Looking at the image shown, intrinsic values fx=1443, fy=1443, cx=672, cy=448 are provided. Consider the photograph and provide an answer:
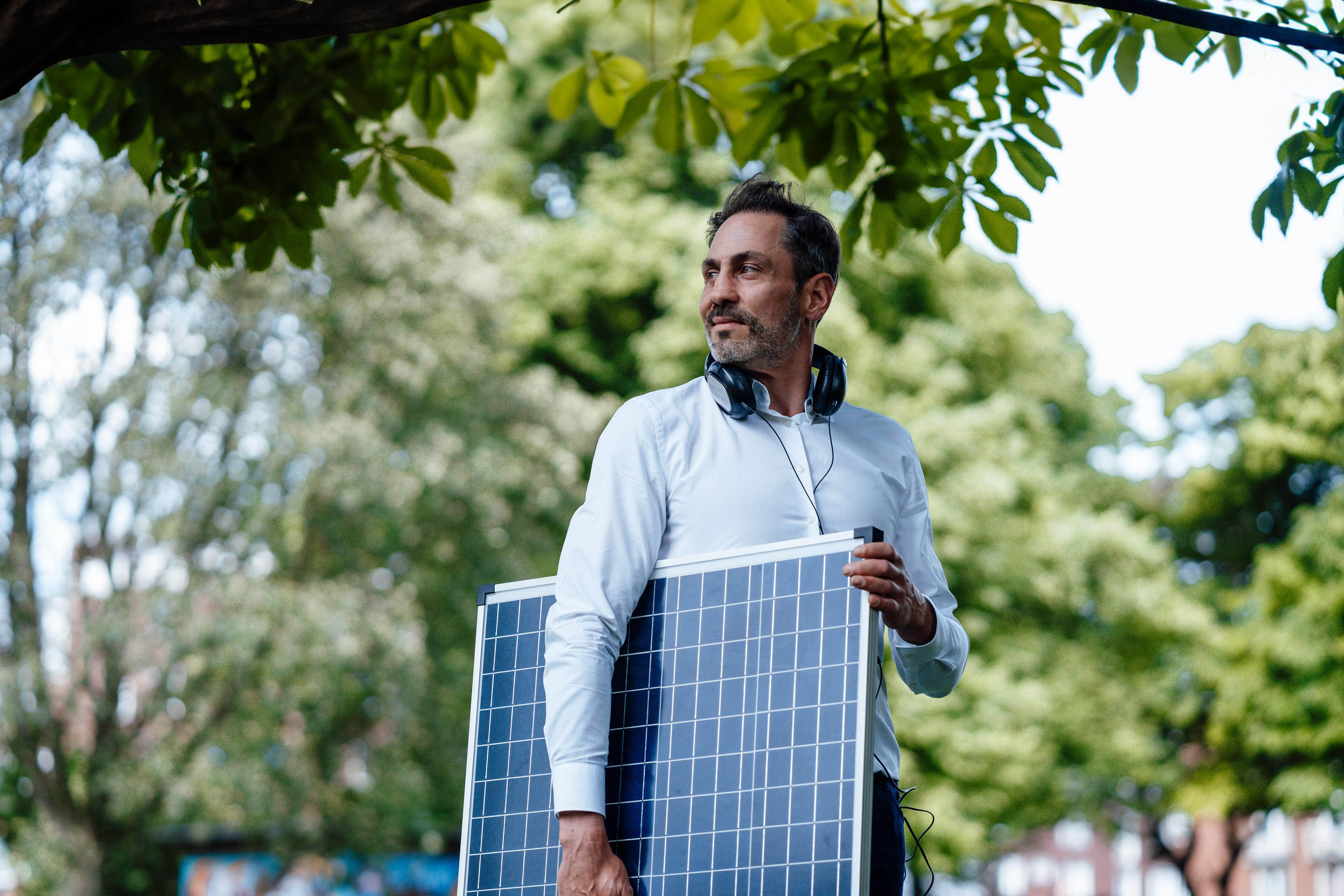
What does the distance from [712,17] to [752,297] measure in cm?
162

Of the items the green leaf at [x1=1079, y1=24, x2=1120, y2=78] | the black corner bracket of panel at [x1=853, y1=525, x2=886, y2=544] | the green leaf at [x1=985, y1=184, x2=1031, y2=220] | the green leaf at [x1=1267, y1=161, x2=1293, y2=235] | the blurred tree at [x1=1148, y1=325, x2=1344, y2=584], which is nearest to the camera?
the black corner bracket of panel at [x1=853, y1=525, x2=886, y2=544]

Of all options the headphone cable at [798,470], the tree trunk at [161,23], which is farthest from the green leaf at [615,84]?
the tree trunk at [161,23]

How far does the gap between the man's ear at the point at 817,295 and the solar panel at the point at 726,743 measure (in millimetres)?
865

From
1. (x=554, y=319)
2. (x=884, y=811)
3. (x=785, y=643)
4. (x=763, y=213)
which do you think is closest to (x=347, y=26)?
(x=763, y=213)

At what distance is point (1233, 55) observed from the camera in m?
5.13

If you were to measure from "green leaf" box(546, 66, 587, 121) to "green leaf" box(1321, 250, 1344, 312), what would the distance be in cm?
270

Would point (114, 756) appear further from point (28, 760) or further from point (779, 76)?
point (779, 76)

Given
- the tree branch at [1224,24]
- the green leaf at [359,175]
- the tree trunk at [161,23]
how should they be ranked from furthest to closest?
the green leaf at [359,175] → the tree branch at [1224,24] → the tree trunk at [161,23]

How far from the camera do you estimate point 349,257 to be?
19219mm

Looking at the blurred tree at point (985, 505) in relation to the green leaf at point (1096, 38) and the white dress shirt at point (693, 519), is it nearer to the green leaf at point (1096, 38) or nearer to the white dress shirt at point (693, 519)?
the green leaf at point (1096, 38)

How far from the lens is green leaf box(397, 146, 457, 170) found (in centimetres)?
492

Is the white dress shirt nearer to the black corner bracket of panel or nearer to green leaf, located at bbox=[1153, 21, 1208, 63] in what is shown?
the black corner bracket of panel

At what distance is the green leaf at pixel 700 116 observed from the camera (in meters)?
5.14

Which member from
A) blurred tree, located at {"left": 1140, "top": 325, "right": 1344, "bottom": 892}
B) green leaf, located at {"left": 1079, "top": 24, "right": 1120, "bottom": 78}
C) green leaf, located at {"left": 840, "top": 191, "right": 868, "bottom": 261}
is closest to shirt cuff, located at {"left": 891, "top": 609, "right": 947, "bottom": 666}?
green leaf, located at {"left": 840, "top": 191, "right": 868, "bottom": 261}
